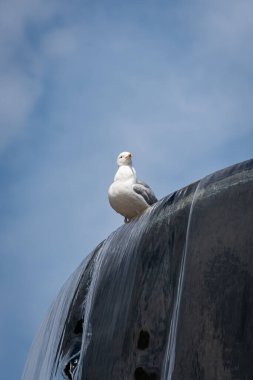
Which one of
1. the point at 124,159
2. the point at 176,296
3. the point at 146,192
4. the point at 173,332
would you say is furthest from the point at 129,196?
the point at 173,332

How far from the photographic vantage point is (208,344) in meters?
6.72

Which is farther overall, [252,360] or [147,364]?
[147,364]

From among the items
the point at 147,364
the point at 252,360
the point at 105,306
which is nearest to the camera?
the point at 252,360

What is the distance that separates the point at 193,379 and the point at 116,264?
5.71 ft

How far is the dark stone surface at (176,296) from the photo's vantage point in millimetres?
6727

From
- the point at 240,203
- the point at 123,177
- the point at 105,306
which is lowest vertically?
the point at 105,306

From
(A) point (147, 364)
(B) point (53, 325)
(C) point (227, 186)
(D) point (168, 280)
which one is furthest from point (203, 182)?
(B) point (53, 325)

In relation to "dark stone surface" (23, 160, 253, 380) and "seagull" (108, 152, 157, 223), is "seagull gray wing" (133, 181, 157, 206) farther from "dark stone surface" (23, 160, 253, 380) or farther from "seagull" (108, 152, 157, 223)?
"dark stone surface" (23, 160, 253, 380)

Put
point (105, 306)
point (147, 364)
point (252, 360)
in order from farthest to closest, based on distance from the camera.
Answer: point (105, 306) < point (147, 364) < point (252, 360)

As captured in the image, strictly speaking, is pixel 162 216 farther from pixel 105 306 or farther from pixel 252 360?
pixel 252 360

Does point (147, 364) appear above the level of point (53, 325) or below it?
below

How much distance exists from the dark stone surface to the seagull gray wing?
0.68 meters

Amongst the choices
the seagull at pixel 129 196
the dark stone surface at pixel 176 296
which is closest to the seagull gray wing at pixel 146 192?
the seagull at pixel 129 196

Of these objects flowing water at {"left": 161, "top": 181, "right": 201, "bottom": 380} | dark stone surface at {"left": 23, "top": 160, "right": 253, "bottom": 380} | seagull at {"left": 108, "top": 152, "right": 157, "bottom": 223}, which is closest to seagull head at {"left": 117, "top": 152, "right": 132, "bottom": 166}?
seagull at {"left": 108, "top": 152, "right": 157, "bottom": 223}
